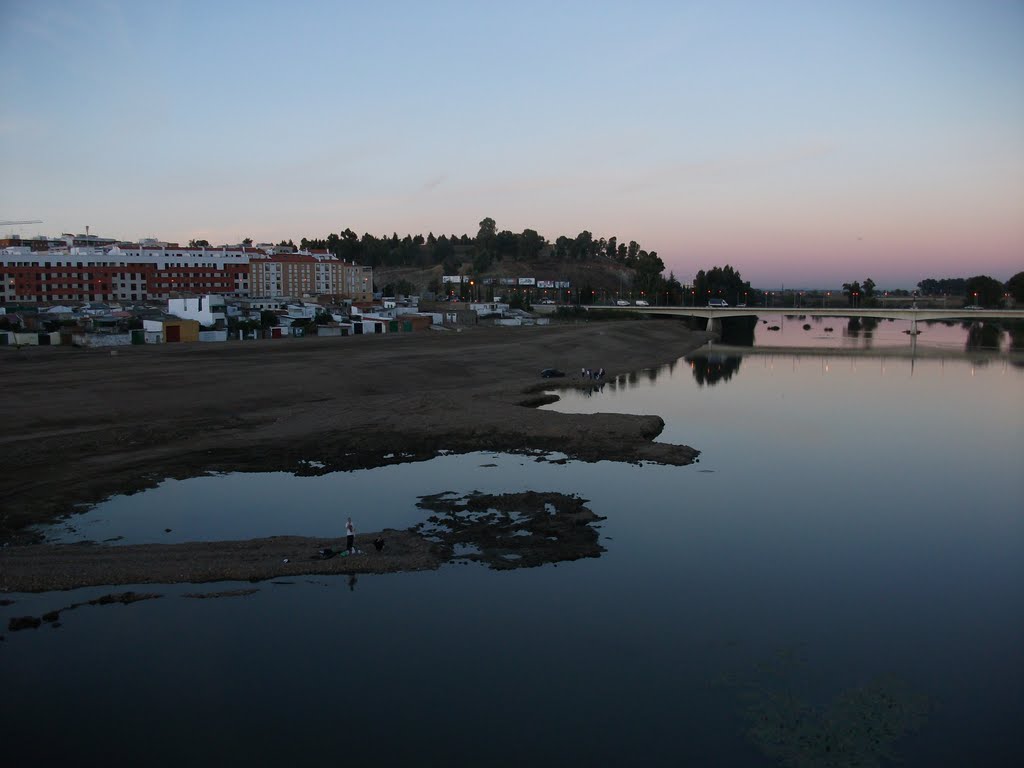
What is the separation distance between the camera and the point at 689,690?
18.0 metres

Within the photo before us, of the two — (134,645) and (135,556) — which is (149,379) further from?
(134,645)

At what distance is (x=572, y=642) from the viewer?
2014 cm

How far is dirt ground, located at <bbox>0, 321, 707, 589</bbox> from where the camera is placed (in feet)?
112

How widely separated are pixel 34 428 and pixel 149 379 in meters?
12.2

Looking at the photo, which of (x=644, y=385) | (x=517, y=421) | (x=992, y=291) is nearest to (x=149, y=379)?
(x=517, y=421)

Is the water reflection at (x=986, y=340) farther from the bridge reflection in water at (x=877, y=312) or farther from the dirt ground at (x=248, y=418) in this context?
the dirt ground at (x=248, y=418)

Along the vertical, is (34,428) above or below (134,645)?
above

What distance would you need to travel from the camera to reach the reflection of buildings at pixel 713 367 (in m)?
77.9

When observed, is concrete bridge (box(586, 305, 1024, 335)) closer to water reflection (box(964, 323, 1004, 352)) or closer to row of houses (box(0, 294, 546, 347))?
water reflection (box(964, 323, 1004, 352))

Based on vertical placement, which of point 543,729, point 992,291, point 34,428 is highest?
point 992,291

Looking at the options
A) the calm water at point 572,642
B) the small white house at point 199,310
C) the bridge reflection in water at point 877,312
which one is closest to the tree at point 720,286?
the bridge reflection in water at point 877,312

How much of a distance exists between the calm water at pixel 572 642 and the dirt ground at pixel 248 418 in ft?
9.95

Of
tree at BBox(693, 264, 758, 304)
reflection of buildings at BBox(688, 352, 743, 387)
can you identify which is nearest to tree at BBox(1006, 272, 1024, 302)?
tree at BBox(693, 264, 758, 304)

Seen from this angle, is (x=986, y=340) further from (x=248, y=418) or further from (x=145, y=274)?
(x=145, y=274)
